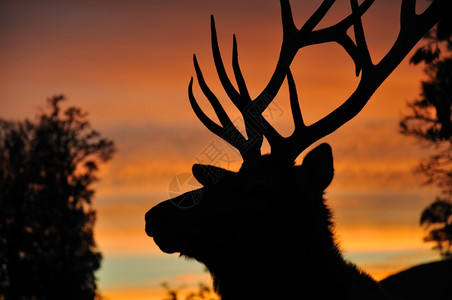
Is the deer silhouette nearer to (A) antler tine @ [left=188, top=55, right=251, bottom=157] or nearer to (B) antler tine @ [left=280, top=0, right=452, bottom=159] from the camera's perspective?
(B) antler tine @ [left=280, top=0, right=452, bottom=159]

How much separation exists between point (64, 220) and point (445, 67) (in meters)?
15.8

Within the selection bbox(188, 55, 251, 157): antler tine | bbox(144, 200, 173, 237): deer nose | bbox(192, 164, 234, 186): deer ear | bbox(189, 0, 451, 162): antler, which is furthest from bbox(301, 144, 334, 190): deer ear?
bbox(144, 200, 173, 237): deer nose

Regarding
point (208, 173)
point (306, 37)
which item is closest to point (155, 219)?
point (208, 173)

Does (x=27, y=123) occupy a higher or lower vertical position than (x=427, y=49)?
higher

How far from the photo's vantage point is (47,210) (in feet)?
89.2

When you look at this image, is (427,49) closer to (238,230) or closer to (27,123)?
(238,230)

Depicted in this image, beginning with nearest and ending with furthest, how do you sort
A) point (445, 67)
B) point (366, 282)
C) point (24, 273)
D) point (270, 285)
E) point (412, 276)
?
point (270, 285)
point (366, 282)
point (412, 276)
point (445, 67)
point (24, 273)

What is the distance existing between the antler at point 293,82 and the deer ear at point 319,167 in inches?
12.0

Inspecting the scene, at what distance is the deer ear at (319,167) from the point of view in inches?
191

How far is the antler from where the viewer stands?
5.30m

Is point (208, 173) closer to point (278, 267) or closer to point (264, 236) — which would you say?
point (264, 236)

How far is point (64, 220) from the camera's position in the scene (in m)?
26.8

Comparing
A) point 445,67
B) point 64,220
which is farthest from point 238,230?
point 64,220

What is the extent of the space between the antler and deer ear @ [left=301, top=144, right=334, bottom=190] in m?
0.30
